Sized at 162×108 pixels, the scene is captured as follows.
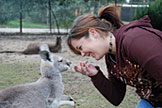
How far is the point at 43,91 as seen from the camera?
2359 mm

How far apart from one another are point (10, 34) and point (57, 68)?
6.95 meters

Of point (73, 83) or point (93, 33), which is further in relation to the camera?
point (73, 83)

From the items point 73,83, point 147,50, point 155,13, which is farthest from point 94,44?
point 155,13

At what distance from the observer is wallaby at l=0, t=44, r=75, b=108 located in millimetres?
2035

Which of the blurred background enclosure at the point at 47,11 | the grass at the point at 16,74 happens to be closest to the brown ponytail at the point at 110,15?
the grass at the point at 16,74

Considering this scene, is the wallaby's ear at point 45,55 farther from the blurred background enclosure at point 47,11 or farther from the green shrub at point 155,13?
the blurred background enclosure at point 47,11

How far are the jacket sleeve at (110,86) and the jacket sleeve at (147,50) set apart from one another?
575mm

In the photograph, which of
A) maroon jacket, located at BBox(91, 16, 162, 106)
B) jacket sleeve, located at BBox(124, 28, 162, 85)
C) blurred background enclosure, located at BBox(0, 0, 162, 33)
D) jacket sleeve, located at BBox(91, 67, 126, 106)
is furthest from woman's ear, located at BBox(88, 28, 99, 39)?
blurred background enclosure, located at BBox(0, 0, 162, 33)

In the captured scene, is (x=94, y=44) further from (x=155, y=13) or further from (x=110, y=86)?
(x=155, y=13)

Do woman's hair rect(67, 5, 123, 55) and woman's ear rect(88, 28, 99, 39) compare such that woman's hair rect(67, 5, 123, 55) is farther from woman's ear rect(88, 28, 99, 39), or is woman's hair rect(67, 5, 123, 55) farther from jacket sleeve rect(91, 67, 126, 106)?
jacket sleeve rect(91, 67, 126, 106)

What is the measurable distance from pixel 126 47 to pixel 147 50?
0.14m

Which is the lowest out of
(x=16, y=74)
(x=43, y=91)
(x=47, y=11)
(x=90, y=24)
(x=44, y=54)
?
(x=16, y=74)

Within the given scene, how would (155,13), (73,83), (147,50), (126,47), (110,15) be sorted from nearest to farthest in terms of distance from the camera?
(147,50)
(126,47)
(110,15)
(73,83)
(155,13)

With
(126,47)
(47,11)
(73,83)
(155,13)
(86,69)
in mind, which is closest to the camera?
(126,47)
